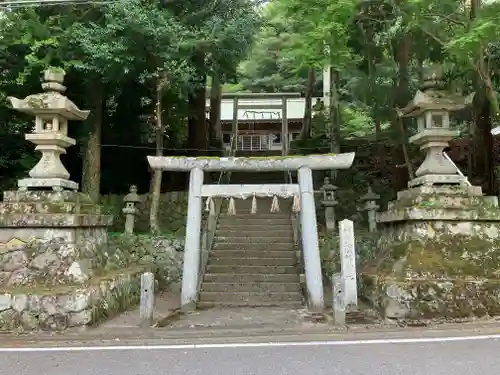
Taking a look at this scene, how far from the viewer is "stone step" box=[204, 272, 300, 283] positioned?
11219mm

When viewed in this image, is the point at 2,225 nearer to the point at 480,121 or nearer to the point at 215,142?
the point at 480,121

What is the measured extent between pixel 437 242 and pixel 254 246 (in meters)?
5.57

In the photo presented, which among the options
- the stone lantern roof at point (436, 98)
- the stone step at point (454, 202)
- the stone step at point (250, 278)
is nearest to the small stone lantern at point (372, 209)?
the stone step at point (250, 278)

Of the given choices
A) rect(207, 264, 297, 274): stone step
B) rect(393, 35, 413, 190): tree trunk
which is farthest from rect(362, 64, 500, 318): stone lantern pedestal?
rect(393, 35, 413, 190): tree trunk

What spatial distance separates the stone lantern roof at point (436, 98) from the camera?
863 centimetres

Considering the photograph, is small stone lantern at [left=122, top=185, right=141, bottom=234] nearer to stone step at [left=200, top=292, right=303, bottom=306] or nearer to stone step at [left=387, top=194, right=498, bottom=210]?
stone step at [left=200, top=292, right=303, bottom=306]

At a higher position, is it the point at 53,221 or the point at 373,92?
the point at 373,92

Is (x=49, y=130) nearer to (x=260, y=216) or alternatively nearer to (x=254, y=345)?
(x=254, y=345)

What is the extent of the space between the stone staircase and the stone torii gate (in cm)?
91

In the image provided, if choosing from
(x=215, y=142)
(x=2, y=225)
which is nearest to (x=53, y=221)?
(x=2, y=225)

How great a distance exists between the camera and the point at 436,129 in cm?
863

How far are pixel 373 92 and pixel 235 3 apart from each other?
4689 mm

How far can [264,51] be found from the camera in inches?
1212

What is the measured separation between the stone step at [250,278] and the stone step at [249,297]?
0.56 meters
